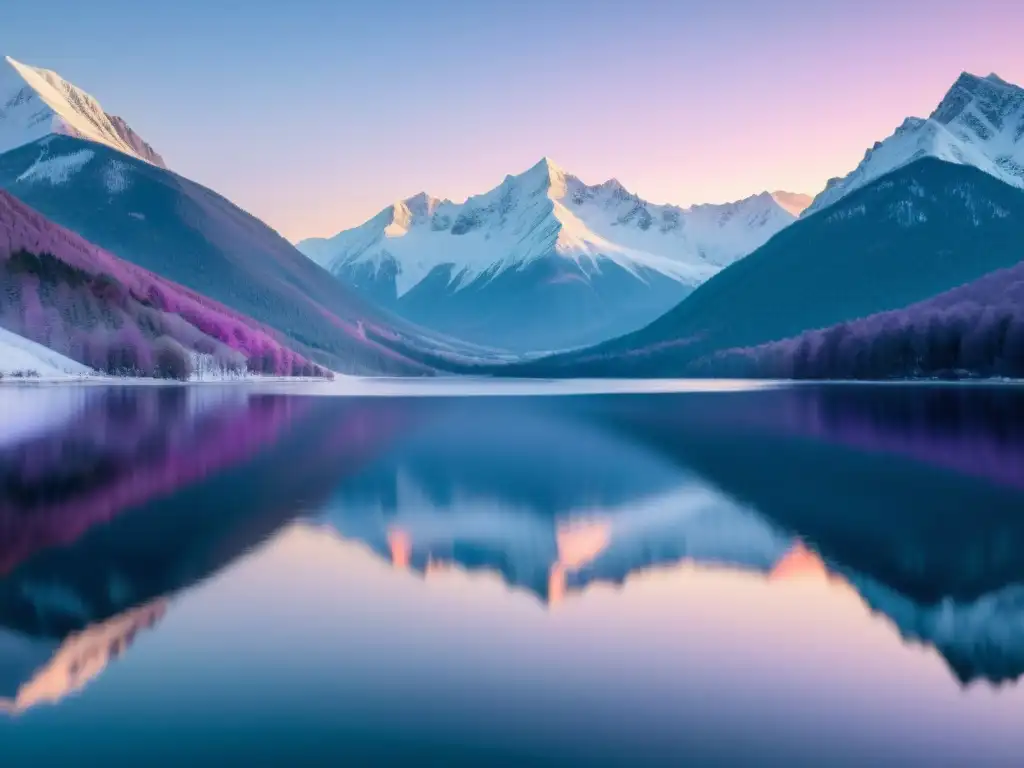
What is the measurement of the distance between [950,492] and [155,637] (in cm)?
3638

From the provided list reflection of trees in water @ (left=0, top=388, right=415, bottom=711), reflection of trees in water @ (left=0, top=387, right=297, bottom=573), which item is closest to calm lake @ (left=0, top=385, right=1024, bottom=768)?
reflection of trees in water @ (left=0, top=388, right=415, bottom=711)

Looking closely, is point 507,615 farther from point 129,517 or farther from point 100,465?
point 100,465

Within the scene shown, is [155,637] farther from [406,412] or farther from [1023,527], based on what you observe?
[406,412]

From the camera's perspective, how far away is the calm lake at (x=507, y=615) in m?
16.0

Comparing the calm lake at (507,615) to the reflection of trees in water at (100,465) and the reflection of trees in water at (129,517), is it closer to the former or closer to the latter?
the reflection of trees in water at (129,517)

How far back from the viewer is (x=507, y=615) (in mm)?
23516

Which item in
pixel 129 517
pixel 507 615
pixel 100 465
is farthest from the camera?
pixel 100 465

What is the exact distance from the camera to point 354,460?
5756 centimetres

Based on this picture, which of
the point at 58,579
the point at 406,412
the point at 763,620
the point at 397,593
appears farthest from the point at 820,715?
the point at 406,412

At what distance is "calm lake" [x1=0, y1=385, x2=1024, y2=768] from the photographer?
16.0 meters

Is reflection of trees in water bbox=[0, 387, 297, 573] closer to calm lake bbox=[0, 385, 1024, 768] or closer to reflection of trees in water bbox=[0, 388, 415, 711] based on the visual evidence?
reflection of trees in water bbox=[0, 388, 415, 711]

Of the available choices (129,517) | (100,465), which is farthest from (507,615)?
(100,465)

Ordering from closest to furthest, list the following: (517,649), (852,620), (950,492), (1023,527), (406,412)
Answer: (517,649)
(852,620)
(1023,527)
(950,492)
(406,412)

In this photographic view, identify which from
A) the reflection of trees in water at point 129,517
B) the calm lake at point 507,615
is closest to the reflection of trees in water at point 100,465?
the reflection of trees in water at point 129,517
